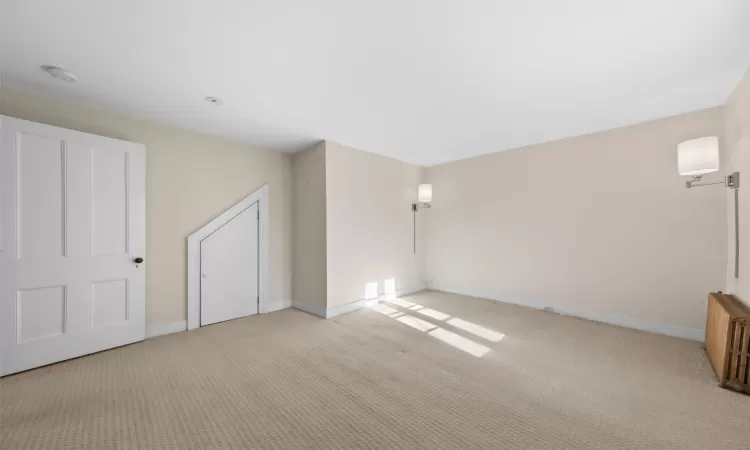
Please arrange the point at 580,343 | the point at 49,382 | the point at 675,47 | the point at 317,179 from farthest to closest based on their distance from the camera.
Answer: the point at 317,179
the point at 580,343
the point at 49,382
the point at 675,47

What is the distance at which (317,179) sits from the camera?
3.92 m

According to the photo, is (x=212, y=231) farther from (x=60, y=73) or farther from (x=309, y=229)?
(x=60, y=73)

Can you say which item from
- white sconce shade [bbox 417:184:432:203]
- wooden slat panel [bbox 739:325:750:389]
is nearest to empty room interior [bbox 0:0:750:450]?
wooden slat panel [bbox 739:325:750:389]

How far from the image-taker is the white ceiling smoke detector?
212 cm

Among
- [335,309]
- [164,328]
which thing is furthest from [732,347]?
[164,328]

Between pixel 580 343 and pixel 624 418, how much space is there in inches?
51.3

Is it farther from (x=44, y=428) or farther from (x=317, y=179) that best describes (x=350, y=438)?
(x=317, y=179)

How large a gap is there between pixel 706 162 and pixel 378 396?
3.50 meters

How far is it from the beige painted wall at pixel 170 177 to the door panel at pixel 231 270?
0.77ft

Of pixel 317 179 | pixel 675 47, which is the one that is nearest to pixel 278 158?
pixel 317 179

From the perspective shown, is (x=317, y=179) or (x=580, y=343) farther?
(x=317, y=179)

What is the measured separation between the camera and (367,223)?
14.3ft

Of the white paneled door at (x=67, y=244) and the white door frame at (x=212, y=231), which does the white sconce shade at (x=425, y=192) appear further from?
the white paneled door at (x=67, y=244)

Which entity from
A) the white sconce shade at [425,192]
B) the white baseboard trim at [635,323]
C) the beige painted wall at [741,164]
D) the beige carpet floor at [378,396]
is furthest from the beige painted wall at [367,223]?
the beige painted wall at [741,164]
